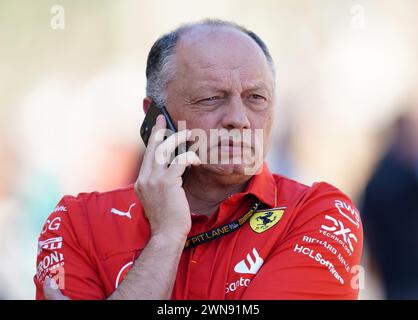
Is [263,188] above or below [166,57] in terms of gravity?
below

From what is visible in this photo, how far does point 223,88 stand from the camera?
2844 millimetres

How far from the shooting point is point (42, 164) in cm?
527

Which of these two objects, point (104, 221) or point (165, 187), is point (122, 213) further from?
point (165, 187)

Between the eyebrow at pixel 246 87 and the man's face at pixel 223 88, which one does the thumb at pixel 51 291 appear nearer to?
the man's face at pixel 223 88

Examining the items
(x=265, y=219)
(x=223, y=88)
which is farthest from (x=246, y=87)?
(x=265, y=219)

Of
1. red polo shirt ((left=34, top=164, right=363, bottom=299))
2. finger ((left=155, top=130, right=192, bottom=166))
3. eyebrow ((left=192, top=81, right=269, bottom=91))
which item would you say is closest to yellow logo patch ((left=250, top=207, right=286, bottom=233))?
red polo shirt ((left=34, top=164, right=363, bottom=299))

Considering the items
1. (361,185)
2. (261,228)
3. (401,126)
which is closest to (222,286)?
(261,228)

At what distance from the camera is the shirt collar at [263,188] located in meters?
2.79

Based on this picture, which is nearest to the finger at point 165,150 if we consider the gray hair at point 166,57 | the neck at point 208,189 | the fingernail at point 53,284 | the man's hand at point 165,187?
the man's hand at point 165,187

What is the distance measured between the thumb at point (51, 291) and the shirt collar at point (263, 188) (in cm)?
89

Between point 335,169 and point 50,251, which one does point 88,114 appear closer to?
point 335,169

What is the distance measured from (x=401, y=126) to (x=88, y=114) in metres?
2.65

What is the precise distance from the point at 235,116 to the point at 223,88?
0.16m

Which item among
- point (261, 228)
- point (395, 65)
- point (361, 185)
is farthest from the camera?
point (395, 65)
